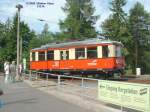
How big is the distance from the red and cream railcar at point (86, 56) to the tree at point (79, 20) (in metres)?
42.2

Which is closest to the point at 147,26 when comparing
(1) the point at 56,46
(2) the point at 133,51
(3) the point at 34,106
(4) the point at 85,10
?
(2) the point at 133,51

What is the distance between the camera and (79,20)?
3489 inches

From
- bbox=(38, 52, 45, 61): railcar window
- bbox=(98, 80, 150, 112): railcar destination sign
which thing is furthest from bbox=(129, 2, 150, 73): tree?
bbox=(98, 80, 150, 112): railcar destination sign

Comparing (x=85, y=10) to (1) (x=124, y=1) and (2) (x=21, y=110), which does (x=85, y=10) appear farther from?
(2) (x=21, y=110)

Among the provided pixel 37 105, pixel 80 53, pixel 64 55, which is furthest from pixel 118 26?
pixel 37 105

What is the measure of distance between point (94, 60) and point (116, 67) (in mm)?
1900

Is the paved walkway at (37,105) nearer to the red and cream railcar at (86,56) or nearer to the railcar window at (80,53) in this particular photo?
the red and cream railcar at (86,56)

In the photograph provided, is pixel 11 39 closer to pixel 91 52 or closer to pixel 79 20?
pixel 79 20

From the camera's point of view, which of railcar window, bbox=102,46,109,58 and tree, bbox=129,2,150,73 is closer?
railcar window, bbox=102,46,109,58

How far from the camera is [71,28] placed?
3467 inches

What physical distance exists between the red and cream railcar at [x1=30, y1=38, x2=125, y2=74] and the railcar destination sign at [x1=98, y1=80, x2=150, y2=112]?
67.0ft

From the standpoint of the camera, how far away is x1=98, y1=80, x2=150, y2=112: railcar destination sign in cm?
1448

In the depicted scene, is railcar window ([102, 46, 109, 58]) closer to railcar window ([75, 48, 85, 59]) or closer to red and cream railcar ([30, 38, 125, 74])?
red and cream railcar ([30, 38, 125, 74])

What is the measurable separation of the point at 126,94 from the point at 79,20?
241ft
